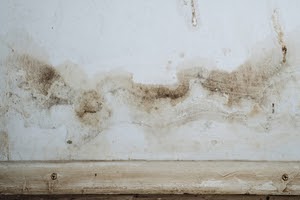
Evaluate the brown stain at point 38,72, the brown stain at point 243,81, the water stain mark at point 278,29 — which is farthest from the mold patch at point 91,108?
the water stain mark at point 278,29

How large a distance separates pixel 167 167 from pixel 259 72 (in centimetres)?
72

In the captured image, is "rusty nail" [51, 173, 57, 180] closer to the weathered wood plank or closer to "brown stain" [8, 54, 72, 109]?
the weathered wood plank

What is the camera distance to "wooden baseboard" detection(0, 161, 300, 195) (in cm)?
206

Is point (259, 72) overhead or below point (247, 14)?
below

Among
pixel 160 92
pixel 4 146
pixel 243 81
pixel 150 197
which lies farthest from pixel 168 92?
pixel 4 146

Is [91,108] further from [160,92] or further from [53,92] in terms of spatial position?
[160,92]

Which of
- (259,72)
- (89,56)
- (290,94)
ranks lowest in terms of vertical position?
(290,94)

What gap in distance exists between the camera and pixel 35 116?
6.78 feet

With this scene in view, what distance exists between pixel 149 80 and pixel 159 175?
53 cm

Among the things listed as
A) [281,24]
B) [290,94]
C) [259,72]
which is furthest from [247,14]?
[290,94]

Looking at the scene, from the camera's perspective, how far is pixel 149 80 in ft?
Result: 6.65

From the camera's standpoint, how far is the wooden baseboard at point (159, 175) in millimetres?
2061

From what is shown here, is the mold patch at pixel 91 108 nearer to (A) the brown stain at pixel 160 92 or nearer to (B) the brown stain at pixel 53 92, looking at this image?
(B) the brown stain at pixel 53 92

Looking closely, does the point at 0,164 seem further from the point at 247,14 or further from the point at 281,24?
the point at 281,24
